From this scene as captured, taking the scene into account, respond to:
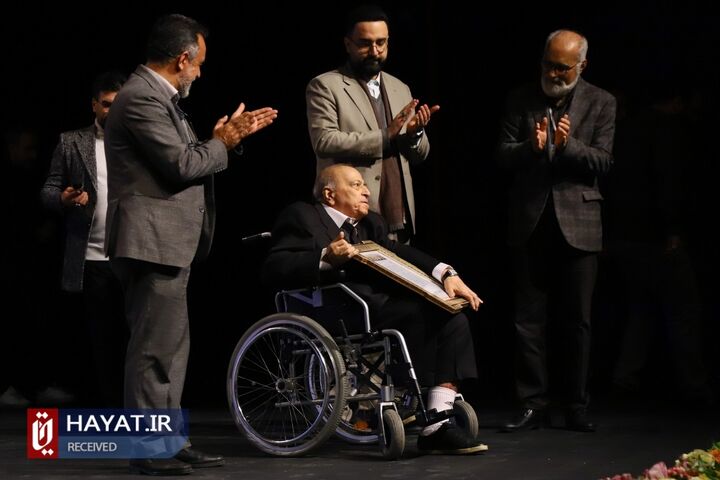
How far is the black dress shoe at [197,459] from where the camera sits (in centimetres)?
493

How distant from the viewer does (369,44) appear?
19.0 feet

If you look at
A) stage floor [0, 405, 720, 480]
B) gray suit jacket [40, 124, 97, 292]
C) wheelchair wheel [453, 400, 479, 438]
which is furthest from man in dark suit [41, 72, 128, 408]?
wheelchair wheel [453, 400, 479, 438]

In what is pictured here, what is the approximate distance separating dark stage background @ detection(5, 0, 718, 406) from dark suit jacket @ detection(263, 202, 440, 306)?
2127 millimetres

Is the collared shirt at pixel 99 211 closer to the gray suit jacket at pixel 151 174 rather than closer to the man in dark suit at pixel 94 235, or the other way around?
the man in dark suit at pixel 94 235

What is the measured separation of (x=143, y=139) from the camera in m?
4.80

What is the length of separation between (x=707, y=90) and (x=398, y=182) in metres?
2.63

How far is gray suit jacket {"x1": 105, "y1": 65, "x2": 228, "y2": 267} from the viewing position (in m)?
4.79

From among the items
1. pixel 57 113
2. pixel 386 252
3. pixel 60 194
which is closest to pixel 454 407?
pixel 386 252

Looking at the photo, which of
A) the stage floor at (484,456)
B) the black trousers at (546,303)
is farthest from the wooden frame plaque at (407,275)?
the black trousers at (546,303)

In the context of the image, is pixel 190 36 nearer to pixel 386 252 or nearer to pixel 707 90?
pixel 386 252

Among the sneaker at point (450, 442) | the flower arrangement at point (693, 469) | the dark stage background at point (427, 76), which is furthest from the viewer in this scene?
the dark stage background at point (427, 76)
